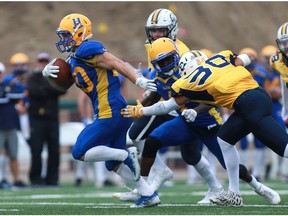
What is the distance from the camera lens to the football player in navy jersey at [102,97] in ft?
24.7

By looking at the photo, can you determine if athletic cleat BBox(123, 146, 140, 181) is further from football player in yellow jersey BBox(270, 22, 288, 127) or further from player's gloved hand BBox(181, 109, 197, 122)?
football player in yellow jersey BBox(270, 22, 288, 127)

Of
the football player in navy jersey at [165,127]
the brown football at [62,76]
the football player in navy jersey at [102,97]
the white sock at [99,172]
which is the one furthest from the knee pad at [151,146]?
the white sock at [99,172]

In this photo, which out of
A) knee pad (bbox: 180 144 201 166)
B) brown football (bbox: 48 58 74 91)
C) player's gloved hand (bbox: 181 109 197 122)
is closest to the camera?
player's gloved hand (bbox: 181 109 197 122)

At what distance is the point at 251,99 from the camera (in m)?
7.30

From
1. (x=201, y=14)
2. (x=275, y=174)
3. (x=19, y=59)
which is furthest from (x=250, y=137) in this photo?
(x=201, y=14)

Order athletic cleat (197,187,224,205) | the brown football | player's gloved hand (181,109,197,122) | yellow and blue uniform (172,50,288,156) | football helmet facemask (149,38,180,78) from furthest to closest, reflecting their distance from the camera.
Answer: athletic cleat (197,187,224,205)
the brown football
football helmet facemask (149,38,180,78)
player's gloved hand (181,109,197,122)
yellow and blue uniform (172,50,288,156)

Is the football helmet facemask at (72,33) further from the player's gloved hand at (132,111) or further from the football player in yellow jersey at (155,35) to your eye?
the football player in yellow jersey at (155,35)

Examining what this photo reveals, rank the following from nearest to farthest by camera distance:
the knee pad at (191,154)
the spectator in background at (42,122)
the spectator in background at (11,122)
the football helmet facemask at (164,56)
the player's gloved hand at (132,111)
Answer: the player's gloved hand at (132,111) < the football helmet facemask at (164,56) < the knee pad at (191,154) < the spectator in background at (11,122) < the spectator in background at (42,122)

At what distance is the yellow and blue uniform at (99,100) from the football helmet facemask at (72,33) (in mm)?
107

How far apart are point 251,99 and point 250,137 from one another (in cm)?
799

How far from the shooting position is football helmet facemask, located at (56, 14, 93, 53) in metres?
7.76

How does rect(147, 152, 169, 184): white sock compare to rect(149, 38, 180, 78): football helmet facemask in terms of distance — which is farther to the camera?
rect(147, 152, 169, 184): white sock

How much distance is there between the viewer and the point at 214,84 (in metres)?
7.31

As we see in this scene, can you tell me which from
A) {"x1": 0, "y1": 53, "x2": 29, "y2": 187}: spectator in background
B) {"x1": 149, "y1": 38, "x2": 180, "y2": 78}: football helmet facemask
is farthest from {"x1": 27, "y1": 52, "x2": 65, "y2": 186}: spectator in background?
{"x1": 149, "y1": 38, "x2": 180, "y2": 78}: football helmet facemask
